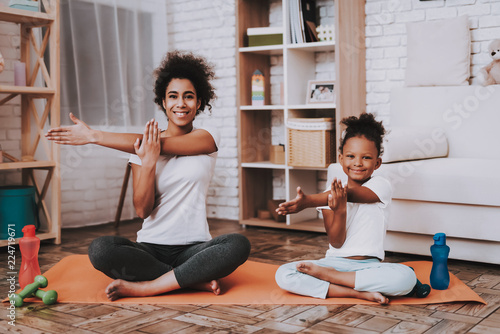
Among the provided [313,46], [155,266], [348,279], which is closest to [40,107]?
[313,46]

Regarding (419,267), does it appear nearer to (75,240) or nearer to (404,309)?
(404,309)

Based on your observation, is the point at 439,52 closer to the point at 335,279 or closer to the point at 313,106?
the point at 313,106

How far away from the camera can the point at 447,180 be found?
235 centimetres

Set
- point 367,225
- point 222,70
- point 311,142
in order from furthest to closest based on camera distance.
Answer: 1. point 222,70
2. point 311,142
3. point 367,225

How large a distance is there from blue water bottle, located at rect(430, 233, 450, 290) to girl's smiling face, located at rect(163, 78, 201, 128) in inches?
37.4

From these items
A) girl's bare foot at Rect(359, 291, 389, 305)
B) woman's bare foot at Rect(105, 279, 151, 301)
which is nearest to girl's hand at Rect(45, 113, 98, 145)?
woman's bare foot at Rect(105, 279, 151, 301)

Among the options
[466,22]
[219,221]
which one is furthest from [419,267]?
[219,221]

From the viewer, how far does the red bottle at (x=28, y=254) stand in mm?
2006

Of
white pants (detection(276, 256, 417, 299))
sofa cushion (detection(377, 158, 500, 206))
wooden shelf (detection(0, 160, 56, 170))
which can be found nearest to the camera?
white pants (detection(276, 256, 417, 299))

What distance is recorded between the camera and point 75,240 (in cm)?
307

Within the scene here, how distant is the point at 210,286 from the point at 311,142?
4.55 ft

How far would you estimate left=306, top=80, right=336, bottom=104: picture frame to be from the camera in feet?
10.6

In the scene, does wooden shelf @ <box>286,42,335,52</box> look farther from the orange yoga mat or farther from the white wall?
the orange yoga mat

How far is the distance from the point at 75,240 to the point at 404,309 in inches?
74.8
